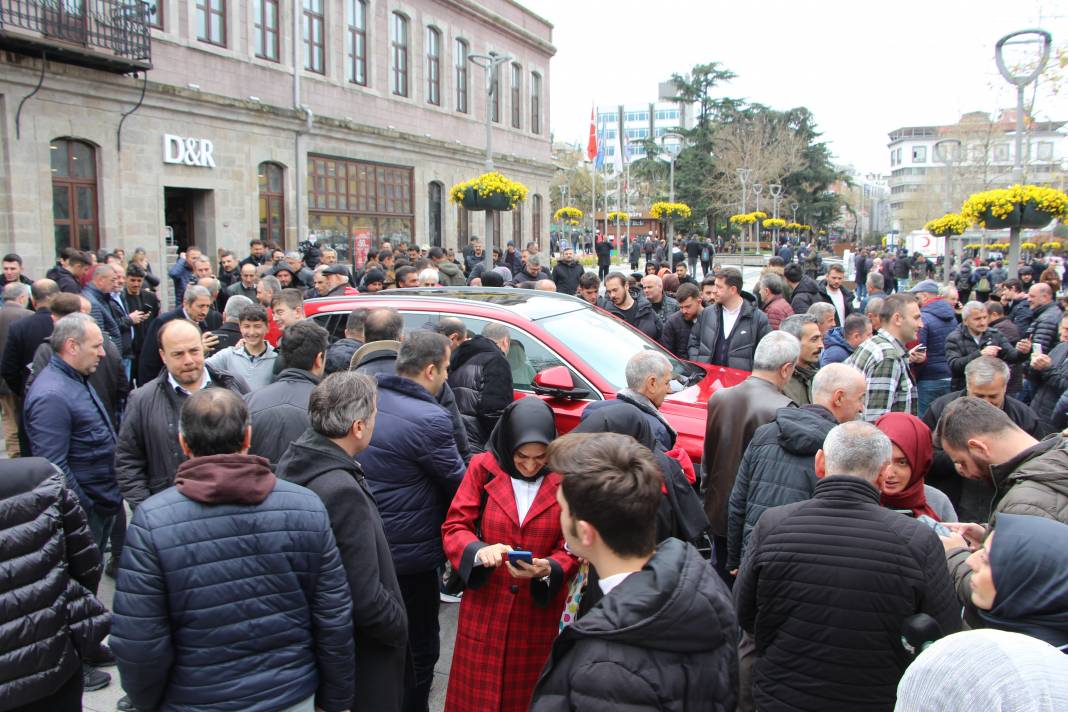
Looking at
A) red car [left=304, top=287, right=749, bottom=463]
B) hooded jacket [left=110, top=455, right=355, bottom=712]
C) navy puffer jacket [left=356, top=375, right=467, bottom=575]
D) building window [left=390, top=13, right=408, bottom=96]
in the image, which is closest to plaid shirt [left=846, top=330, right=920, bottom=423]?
red car [left=304, top=287, right=749, bottom=463]

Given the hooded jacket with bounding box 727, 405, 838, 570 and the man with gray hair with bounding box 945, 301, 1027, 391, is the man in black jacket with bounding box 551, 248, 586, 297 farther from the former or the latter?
the hooded jacket with bounding box 727, 405, 838, 570

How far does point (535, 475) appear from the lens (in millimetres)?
3629

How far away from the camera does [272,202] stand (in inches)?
879

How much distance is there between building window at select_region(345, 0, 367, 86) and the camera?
Result: 25.1m

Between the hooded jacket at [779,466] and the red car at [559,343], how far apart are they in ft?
5.11

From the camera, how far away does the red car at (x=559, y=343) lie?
20.2 ft

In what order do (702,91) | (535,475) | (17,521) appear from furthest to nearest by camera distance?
(702,91), (535,475), (17,521)

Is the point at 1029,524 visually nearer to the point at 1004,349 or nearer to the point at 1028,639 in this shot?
the point at 1028,639

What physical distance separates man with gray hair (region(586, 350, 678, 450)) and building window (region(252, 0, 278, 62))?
2030cm

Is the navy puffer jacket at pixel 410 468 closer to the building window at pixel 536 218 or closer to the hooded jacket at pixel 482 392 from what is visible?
the hooded jacket at pixel 482 392

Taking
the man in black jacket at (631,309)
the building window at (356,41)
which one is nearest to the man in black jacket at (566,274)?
the man in black jacket at (631,309)

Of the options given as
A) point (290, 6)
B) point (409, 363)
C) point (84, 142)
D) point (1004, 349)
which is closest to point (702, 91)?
point (290, 6)

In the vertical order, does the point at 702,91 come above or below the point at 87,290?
above

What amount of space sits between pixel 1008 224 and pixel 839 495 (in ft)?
36.6
